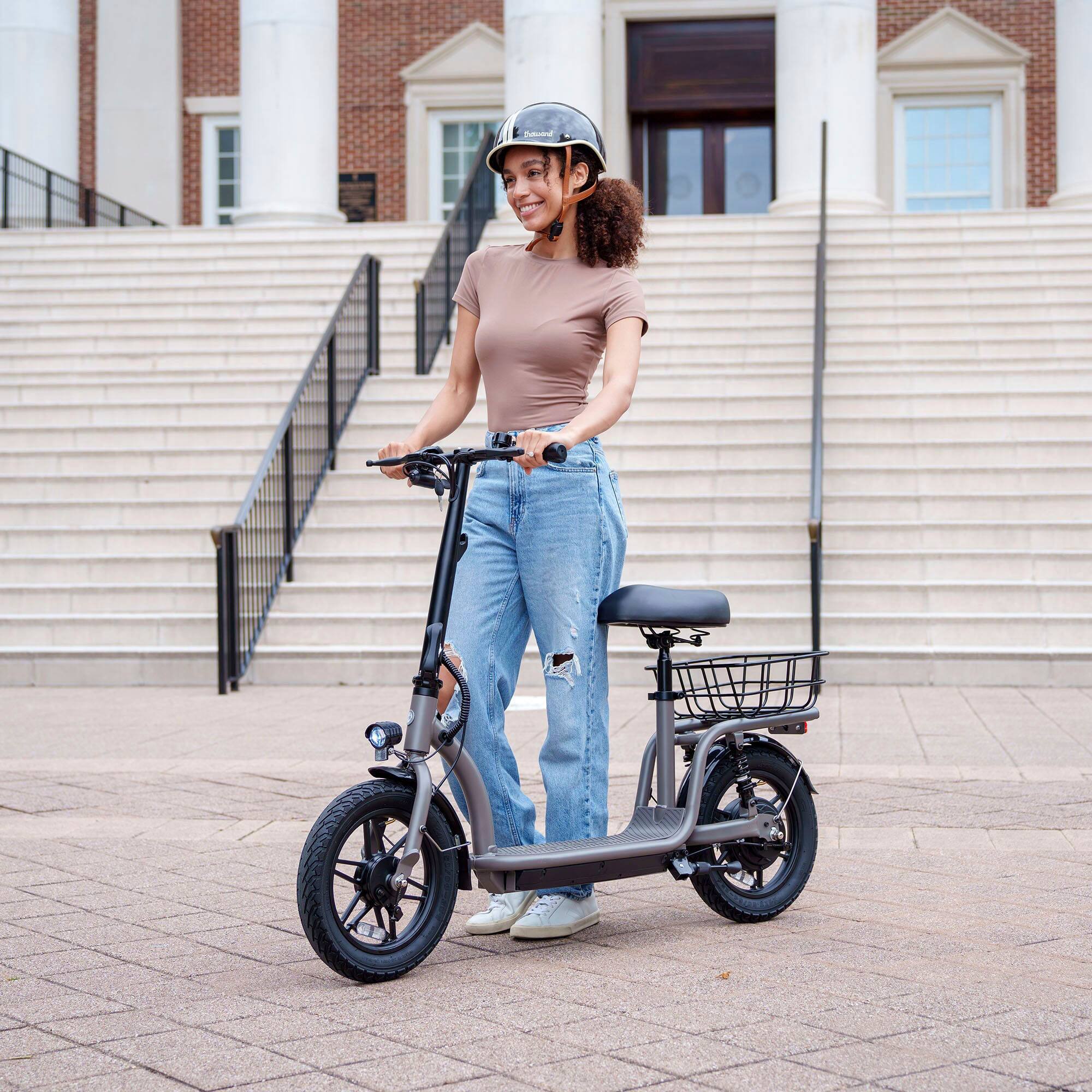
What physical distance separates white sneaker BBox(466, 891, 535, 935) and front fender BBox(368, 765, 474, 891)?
0.86ft

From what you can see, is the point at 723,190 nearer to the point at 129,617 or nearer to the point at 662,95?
the point at 662,95

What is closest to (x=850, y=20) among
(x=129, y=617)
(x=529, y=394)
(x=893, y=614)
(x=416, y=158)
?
(x=416, y=158)

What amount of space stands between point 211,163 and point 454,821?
22905mm

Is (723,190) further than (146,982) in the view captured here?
Yes

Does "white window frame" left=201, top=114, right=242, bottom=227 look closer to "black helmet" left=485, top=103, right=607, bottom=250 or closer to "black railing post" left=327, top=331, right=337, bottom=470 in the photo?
"black railing post" left=327, top=331, right=337, bottom=470

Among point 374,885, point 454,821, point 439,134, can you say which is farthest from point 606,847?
point 439,134

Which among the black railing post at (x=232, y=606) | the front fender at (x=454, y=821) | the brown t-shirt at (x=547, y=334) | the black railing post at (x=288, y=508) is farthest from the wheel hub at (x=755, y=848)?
the black railing post at (x=288, y=508)

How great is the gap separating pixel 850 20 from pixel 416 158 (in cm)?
859

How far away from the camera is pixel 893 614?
9.80m

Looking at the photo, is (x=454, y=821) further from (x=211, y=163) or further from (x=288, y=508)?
(x=211, y=163)

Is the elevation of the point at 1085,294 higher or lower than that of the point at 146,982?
higher

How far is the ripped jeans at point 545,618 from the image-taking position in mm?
4031

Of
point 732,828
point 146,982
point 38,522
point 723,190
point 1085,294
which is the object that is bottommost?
point 146,982

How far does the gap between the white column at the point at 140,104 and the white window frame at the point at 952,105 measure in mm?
11024
